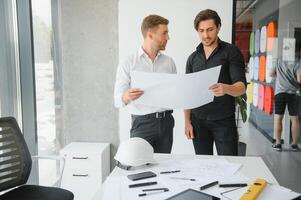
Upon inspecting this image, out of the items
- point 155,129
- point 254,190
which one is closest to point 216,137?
point 155,129

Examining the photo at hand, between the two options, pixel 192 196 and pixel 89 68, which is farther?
pixel 89 68

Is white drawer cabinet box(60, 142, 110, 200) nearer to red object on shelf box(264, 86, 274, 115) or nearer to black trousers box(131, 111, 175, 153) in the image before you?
black trousers box(131, 111, 175, 153)

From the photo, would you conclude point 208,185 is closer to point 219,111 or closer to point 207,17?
point 219,111

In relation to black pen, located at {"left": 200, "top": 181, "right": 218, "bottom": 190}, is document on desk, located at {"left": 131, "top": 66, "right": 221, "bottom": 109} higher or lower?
higher

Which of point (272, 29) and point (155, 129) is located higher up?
point (272, 29)

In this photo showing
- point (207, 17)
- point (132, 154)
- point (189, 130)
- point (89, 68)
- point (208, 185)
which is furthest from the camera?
point (89, 68)

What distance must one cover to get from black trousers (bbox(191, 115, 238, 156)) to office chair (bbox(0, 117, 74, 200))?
1.12m

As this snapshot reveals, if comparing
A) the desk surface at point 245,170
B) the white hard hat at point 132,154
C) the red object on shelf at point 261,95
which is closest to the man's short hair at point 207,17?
the red object on shelf at point 261,95

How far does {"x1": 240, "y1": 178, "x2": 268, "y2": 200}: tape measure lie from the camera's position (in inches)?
51.7

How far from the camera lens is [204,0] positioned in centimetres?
314

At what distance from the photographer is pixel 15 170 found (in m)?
2.06

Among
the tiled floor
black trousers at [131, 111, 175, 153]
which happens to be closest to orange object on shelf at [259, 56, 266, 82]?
the tiled floor

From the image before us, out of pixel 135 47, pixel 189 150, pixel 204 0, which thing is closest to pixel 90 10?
pixel 135 47

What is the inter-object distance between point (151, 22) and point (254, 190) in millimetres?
1860
